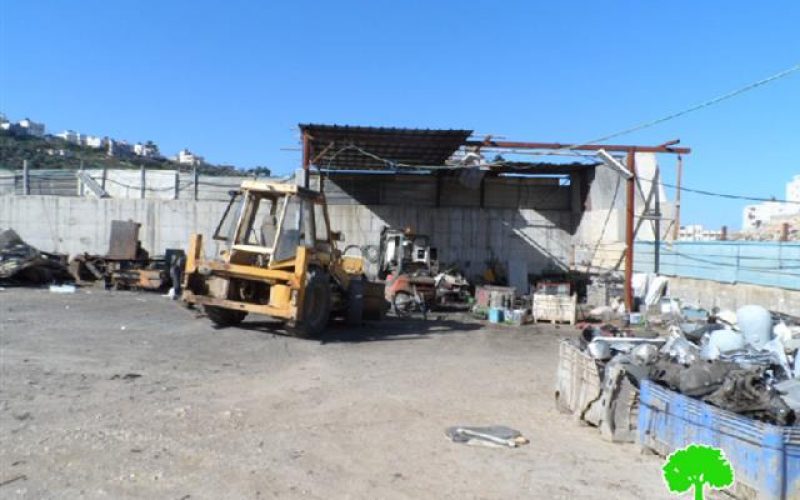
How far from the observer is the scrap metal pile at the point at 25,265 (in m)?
18.4

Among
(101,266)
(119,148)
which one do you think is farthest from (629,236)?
(119,148)

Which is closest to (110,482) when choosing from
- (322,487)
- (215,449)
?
(215,449)

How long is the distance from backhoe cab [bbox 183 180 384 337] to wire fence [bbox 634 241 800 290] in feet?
29.5

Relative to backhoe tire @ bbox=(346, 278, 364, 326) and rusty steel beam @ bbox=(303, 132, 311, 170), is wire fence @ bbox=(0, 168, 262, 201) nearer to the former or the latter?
rusty steel beam @ bbox=(303, 132, 311, 170)

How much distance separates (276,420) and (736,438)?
4.22 metres

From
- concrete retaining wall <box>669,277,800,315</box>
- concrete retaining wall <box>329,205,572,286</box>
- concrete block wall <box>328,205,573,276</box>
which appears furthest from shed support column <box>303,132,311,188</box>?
concrete retaining wall <box>669,277,800,315</box>

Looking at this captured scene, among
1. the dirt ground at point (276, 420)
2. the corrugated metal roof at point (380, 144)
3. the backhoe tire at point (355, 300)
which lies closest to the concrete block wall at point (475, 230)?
the corrugated metal roof at point (380, 144)

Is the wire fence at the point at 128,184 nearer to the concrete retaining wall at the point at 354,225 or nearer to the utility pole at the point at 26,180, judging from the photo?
the utility pole at the point at 26,180

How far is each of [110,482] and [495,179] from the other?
20.0 metres

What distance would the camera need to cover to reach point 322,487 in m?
4.99

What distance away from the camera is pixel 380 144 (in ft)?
58.9

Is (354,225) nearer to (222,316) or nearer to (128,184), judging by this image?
(128,184)

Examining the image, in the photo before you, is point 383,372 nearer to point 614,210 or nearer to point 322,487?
point 322,487

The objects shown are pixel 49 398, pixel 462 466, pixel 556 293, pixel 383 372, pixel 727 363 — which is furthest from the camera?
pixel 556 293
